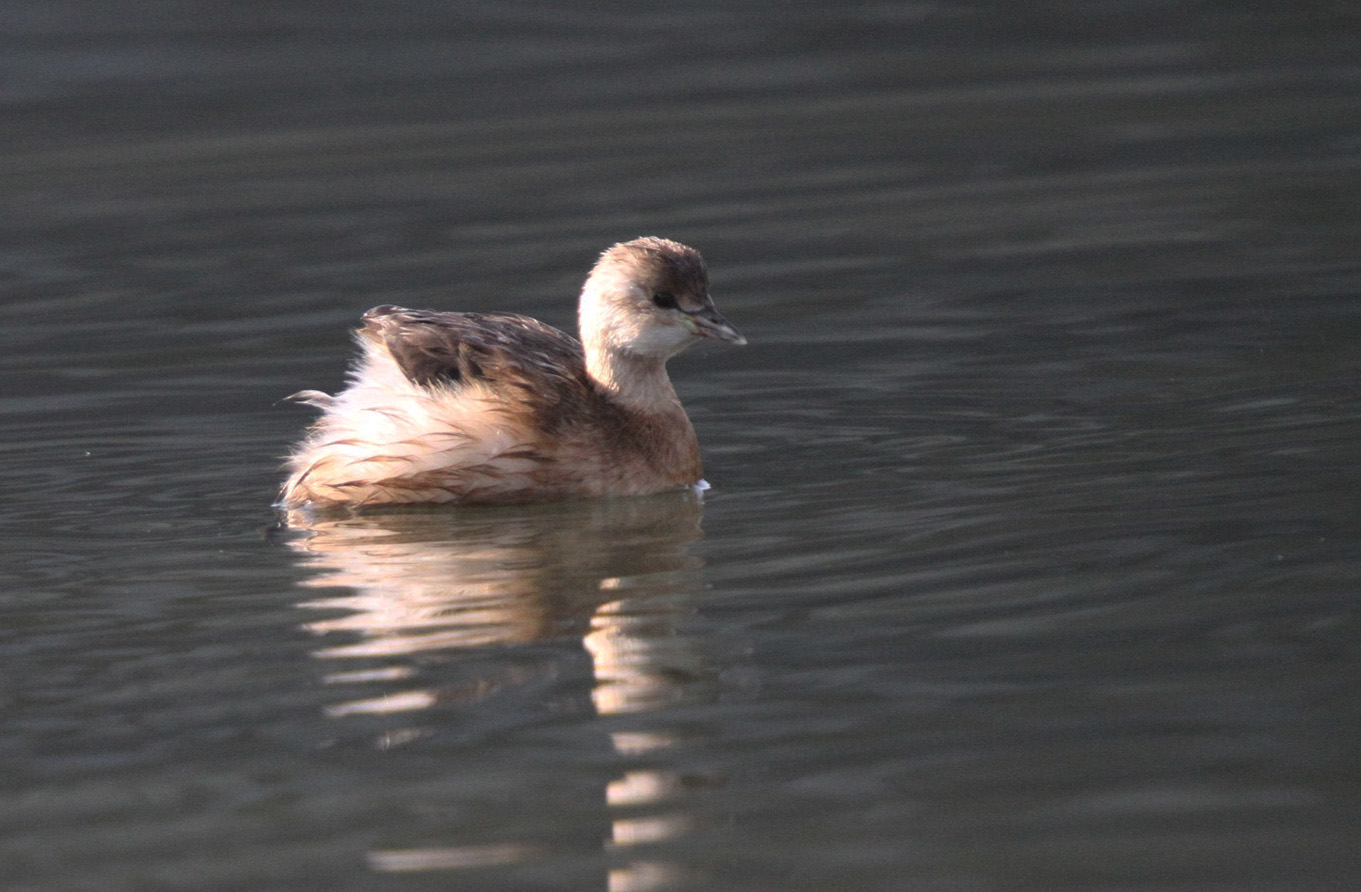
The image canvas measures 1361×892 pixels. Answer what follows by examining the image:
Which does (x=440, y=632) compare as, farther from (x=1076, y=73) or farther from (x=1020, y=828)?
(x=1076, y=73)

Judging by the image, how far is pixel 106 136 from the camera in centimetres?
1627

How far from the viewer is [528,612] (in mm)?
6207

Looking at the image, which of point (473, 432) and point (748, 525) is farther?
point (473, 432)

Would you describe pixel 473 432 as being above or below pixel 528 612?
above

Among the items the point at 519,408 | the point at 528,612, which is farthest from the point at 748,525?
the point at 528,612

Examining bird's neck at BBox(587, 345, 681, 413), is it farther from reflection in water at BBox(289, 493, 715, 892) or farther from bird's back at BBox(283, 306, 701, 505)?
reflection in water at BBox(289, 493, 715, 892)

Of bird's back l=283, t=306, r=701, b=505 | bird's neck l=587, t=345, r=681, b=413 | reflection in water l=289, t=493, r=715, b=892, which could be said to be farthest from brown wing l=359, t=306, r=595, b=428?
reflection in water l=289, t=493, r=715, b=892

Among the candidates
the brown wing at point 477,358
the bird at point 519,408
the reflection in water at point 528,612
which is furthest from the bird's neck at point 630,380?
the reflection in water at point 528,612

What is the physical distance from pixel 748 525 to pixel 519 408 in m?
0.98

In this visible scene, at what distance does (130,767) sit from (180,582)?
1663mm

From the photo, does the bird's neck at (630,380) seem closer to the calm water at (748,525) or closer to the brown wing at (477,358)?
the brown wing at (477,358)

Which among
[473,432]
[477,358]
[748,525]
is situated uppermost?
[477,358]

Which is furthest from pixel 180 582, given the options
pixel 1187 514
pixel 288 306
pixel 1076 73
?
pixel 1076 73

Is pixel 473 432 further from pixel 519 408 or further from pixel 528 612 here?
pixel 528 612
